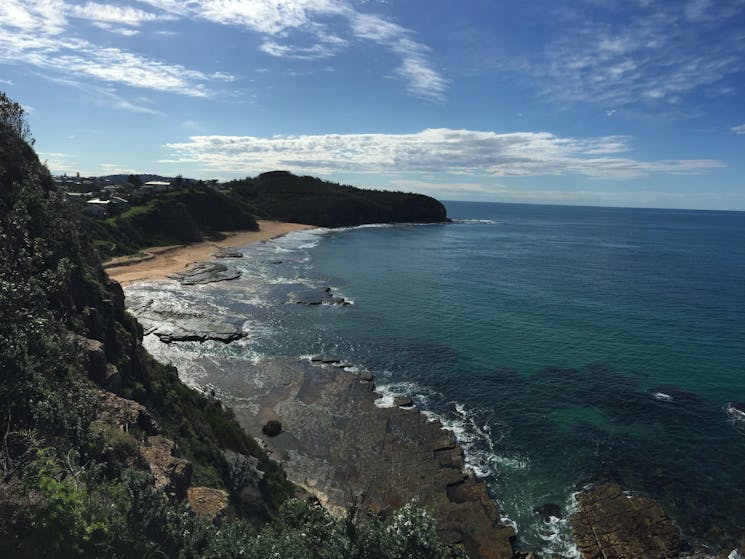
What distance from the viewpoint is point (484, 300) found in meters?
73.0

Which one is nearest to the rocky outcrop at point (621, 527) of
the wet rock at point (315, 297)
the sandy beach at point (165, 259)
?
the wet rock at point (315, 297)

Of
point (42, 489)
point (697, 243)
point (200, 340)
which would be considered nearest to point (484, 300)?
point (200, 340)

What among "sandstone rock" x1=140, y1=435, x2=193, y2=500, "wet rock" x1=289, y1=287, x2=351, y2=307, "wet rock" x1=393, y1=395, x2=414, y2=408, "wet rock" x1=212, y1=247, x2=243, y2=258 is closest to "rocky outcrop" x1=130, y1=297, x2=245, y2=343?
"wet rock" x1=289, y1=287, x2=351, y2=307

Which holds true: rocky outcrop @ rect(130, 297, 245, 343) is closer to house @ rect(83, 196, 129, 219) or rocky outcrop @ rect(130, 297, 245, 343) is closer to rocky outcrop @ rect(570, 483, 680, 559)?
rocky outcrop @ rect(570, 483, 680, 559)

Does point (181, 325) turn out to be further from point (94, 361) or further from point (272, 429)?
point (94, 361)

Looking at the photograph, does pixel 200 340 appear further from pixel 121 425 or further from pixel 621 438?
pixel 621 438

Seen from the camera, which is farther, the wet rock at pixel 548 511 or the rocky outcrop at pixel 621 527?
the wet rock at pixel 548 511

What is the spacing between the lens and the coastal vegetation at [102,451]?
1043 centimetres

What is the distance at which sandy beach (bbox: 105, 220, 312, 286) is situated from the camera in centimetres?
7886

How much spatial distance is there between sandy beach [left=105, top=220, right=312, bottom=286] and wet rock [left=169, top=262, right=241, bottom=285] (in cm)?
260

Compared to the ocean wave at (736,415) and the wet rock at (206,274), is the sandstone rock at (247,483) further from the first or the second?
the wet rock at (206,274)

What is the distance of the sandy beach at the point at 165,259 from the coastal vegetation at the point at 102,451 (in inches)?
1951

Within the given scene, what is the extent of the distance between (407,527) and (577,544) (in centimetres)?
1816

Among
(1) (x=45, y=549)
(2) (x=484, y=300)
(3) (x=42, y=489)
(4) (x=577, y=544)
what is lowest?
(4) (x=577, y=544)
